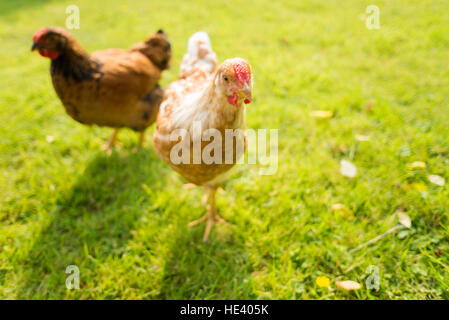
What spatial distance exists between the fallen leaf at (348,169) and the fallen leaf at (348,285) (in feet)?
3.70

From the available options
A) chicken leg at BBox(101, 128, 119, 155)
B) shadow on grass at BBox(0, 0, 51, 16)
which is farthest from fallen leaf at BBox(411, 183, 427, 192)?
shadow on grass at BBox(0, 0, 51, 16)

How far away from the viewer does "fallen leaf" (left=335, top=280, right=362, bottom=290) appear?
1.89 m

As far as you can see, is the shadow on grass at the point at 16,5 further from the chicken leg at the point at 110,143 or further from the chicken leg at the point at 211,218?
the chicken leg at the point at 211,218

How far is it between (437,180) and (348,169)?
76 cm

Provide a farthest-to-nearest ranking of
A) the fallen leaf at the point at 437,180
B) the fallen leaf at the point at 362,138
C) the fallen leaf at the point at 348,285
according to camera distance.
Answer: the fallen leaf at the point at 362,138
the fallen leaf at the point at 437,180
the fallen leaf at the point at 348,285

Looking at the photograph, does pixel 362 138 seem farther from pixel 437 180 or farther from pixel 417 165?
pixel 437 180

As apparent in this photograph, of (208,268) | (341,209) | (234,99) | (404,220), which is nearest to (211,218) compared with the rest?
(208,268)

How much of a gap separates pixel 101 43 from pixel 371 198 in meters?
5.68

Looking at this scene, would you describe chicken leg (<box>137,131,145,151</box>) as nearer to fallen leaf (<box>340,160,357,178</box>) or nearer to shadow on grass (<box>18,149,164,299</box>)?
shadow on grass (<box>18,149,164,299</box>)

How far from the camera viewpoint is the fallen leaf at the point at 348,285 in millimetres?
1886

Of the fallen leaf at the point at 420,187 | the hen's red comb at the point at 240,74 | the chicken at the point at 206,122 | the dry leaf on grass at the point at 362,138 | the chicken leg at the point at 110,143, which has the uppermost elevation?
the hen's red comb at the point at 240,74

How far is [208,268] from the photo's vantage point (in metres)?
2.20

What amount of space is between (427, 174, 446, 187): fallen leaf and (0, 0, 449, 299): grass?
8cm

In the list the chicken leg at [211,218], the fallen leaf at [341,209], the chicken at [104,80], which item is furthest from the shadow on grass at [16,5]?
the fallen leaf at [341,209]
